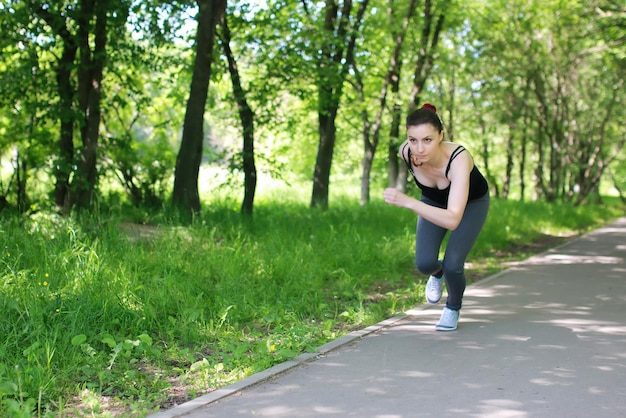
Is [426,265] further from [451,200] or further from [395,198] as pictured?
[395,198]

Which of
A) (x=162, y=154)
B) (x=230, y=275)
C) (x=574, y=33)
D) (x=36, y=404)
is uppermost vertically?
(x=574, y=33)

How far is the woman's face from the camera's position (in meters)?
5.54

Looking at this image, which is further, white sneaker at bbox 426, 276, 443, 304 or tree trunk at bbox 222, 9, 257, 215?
tree trunk at bbox 222, 9, 257, 215

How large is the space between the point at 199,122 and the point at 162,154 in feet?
13.1

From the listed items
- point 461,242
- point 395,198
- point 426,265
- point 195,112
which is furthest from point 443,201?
point 195,112

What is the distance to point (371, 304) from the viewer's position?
24.9 ft

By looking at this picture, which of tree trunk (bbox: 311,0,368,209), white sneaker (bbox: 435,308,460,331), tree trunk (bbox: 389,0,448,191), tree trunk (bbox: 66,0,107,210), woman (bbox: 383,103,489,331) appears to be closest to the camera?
woman (bbox: 383,103,489,331)

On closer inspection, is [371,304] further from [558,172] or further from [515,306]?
[558,172]

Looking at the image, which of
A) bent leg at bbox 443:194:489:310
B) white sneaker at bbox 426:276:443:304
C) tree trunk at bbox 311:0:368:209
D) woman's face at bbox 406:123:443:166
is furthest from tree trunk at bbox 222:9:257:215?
woman's face at bbox 406:123:443:166

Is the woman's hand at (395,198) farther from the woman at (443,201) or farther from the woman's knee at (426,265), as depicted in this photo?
the woman's knee at (426,265)

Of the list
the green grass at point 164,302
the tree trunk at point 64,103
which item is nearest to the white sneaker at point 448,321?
the green grass at point 164,302

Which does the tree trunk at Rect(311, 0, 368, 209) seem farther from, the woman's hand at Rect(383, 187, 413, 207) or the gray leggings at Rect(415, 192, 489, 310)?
the woman's hand at Rect(383, 187, 413, 207)

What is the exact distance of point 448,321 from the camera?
638cm

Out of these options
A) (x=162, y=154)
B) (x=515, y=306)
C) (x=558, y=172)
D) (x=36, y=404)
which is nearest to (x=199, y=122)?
(x=162, y=154)
